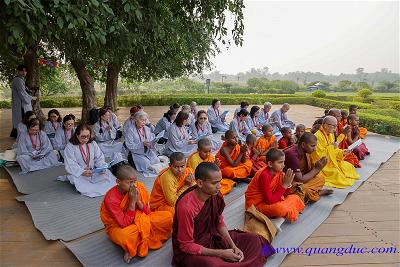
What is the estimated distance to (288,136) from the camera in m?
7.20

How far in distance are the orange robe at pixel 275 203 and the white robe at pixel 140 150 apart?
2725 mm

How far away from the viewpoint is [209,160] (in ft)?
17.9

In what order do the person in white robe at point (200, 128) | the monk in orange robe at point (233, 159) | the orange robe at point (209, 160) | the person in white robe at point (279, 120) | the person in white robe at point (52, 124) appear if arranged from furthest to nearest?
the person in white robe at point (279, 120), the person in white robe at point (200, 128), the person in white robe at point (52, 124), the monk in orange robe at point (233, 159), the orange robe at point (209, 160)

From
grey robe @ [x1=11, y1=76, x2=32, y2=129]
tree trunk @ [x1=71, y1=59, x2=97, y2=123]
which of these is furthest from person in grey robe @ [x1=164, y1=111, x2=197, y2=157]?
tree trunk @ [x1=71, y1=59, x2=97, y2=123]

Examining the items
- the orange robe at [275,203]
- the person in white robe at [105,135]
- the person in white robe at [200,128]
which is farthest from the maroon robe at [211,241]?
the person in white robe at [200,128]

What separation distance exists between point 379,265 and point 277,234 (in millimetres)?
1102

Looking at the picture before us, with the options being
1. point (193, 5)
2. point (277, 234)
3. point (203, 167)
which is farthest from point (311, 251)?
point (193, 5)

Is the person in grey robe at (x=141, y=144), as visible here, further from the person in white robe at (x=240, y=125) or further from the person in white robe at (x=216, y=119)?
the person in white robe at (x=216, y=119)

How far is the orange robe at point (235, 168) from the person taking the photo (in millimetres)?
5988

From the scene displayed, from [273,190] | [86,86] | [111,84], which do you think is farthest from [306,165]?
[111,84]

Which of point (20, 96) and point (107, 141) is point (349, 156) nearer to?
point (107, 141)

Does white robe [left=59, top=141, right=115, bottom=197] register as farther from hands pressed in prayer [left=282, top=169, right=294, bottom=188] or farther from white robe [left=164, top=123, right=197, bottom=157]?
hands pressed in prayer [left=282, top=169, right=294, bottom=188]

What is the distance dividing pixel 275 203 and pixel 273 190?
0.55 feet

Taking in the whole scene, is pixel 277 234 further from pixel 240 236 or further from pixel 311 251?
pixel 240 236
